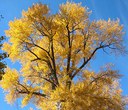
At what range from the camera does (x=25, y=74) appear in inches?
657

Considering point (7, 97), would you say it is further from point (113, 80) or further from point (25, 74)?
point (113, 80)

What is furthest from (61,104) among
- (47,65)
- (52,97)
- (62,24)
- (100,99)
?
(62,24)

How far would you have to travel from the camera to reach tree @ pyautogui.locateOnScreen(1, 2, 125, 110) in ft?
52.4

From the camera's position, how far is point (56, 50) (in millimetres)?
16750

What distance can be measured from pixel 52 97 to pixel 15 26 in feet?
14.1

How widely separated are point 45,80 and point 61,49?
168 cm

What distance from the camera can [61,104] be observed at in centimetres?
1440

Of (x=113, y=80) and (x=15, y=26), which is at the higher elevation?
(x=15, y=26)

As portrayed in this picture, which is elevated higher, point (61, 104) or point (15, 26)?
point (15, 26)

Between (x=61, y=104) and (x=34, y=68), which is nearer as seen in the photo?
(x=61, y=104)

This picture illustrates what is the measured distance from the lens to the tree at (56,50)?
52.4 ft

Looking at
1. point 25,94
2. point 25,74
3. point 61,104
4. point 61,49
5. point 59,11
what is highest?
point 59,11

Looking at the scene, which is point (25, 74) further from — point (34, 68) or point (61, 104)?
point (61, 104)

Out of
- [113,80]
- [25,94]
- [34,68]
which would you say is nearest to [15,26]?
[34,68]
